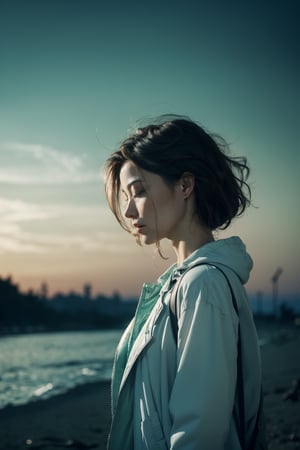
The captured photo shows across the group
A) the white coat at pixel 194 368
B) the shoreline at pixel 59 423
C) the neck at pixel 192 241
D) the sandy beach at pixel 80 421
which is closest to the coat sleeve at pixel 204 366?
the white coat at pixel 194 368

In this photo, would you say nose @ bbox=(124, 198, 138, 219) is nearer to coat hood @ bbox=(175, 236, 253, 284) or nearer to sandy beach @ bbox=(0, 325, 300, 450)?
coat hood @ bbox=(175, 236, 253, 284)

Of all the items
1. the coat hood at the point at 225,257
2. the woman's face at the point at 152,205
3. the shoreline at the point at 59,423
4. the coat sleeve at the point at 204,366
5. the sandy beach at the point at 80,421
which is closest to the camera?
the coat sleeve at the point at 204,366

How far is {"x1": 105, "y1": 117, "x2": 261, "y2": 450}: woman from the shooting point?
5.62 feet

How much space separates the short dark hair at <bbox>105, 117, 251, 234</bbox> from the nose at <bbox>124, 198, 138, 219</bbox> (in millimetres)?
160

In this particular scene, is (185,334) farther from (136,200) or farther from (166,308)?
(136,200)

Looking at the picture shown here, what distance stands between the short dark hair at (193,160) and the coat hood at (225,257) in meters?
0.19

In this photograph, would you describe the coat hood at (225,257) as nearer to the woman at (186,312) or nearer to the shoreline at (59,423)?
the woman at (186,312)

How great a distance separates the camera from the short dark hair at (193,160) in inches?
82.3

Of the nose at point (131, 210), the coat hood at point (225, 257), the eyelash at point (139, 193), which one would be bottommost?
the coat hood at point (225, 257)

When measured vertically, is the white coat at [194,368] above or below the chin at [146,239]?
below

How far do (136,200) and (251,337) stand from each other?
27.9 inches

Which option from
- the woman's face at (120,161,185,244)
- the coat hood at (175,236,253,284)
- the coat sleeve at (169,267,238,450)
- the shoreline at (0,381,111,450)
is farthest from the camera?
the shoreline at (0,381,111,450)

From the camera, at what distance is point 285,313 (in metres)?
126

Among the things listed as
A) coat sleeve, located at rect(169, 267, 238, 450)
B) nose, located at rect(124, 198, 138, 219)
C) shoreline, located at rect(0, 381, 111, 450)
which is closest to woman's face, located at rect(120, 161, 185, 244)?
nose, located at rect(124, 198, 138, 219)
